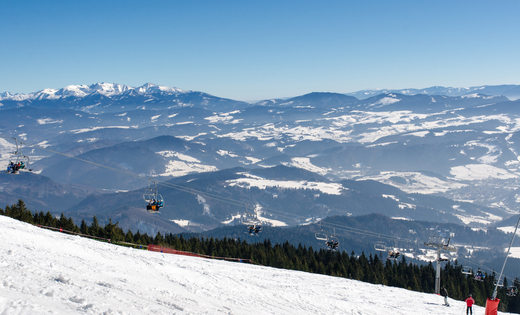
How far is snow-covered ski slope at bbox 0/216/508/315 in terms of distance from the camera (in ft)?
64.7

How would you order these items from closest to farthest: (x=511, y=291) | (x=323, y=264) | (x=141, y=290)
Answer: (x=141, y=290)
(x=511, y=291)
(x=323, y=264)

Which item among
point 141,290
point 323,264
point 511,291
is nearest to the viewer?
point 141,290

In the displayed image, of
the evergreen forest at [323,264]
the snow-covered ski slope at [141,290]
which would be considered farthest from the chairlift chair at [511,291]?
the evergreen forest at [323,264]

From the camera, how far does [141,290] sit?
24750 millimetres

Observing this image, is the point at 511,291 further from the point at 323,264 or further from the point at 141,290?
the point at 141,290

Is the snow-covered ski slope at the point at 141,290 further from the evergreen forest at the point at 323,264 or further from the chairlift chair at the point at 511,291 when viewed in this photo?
the evergreen forest at the point at 323,264

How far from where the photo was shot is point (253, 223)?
57781 millimetres

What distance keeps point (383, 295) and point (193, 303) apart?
23115mm

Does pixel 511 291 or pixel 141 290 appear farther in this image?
pixel 511 291

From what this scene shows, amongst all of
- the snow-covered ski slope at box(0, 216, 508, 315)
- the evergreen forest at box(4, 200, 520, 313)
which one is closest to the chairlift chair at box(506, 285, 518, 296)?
the snow-covered ski slope at box(0, 216, 508, 315)

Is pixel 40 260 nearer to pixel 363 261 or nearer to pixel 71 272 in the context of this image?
pixel 71 272

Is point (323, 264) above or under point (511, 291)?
under

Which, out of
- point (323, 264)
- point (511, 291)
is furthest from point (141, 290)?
point (323, 264)

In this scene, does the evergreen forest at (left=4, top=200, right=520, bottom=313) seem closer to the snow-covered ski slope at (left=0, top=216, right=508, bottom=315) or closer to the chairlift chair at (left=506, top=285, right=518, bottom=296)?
the chairlift chair at (left=506, top=285, right=518, bottom=296)
